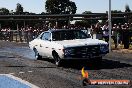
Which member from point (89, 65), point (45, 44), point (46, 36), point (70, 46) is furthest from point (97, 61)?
point (46, 36)

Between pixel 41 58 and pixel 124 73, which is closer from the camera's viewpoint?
pixel 124 73

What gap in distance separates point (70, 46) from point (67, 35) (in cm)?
163

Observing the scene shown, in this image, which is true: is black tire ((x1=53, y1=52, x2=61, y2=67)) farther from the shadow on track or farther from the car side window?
the car side window

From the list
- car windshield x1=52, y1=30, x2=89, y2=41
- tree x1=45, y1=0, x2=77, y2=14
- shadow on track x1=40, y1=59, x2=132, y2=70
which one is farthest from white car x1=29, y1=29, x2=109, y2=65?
tree x1=45, y1=0, x2=77, y2=14

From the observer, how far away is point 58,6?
112 m

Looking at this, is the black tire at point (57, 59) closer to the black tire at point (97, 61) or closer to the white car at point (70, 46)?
the white car at point (70, 46)

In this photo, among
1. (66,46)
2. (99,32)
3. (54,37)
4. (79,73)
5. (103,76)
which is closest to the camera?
(103,76)

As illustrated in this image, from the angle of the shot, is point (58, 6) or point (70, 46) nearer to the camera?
point (70, 46)

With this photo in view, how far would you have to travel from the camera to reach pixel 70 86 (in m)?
8.66

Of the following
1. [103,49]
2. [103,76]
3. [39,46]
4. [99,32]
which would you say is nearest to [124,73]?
[103,76]

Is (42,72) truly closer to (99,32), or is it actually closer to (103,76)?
(103,76)

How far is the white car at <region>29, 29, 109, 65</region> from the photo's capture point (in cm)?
Result: 1277

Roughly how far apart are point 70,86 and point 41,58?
24.9ft

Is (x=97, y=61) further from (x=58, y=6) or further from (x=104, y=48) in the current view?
(x=58, y=6)
